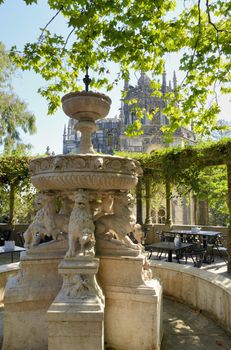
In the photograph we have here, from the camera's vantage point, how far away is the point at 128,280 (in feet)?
11.4

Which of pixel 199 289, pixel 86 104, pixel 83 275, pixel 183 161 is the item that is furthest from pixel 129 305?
pixel 183 161

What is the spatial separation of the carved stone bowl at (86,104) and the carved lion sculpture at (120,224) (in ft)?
4.67

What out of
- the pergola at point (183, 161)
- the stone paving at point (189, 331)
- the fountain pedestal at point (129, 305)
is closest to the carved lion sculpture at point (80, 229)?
the fountain pedestal at point (129, 305)

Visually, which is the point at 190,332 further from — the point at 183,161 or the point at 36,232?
the point at 183,161

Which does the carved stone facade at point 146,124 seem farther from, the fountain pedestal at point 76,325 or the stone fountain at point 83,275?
the fountain pedestal at point 76,325

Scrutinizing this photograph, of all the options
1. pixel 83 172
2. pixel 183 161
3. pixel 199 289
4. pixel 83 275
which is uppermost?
pixel 183 161

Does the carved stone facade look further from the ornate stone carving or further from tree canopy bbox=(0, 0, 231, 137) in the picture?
the ornate stone carving

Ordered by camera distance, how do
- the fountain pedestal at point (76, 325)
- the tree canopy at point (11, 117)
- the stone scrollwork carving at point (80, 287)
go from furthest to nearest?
the tree canopy at point (11, 117) → the stone scrollwork carving at point (80, 287) → the fountain pedestal at point (76, 325)

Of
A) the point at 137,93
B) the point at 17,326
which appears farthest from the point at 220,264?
the point at 137,93

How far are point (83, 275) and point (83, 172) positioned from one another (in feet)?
3.96

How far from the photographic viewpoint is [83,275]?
10.6 feet

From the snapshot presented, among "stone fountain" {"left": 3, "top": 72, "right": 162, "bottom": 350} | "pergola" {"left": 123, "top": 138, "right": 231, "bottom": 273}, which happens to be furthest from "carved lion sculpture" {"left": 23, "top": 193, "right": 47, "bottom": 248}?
"pergola" {"left": 123, "top": 138, "right": 231, "bottom": 273}

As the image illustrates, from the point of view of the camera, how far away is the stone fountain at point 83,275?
115 inches

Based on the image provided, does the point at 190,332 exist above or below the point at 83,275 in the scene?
below
